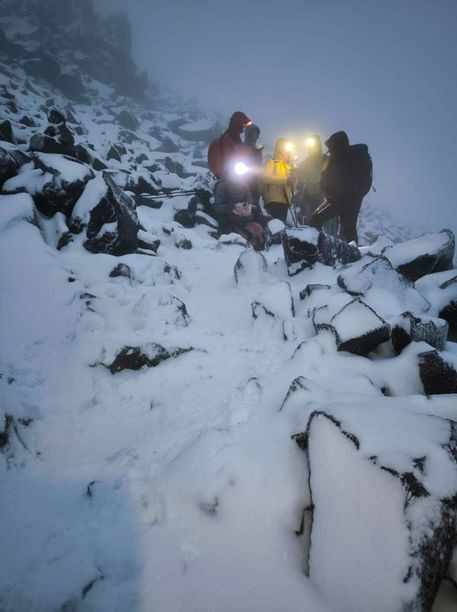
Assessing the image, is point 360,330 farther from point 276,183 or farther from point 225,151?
point 225,151

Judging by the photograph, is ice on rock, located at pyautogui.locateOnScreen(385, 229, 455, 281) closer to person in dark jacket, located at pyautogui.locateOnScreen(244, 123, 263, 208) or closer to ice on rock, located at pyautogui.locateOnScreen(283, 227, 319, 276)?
ice on rock, located at pyautogui.locateOnScreen(283, 227, 319, 276)

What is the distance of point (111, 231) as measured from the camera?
4.89 metres

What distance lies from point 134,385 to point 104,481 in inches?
36.9

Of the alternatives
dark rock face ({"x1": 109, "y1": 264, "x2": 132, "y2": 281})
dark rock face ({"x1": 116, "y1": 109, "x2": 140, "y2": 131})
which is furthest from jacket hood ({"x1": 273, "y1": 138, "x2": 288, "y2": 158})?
dark rock face ({"x1": 116, "y1": 109, "x2": 140, "y2": 131})

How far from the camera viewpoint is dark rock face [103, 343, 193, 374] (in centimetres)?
285

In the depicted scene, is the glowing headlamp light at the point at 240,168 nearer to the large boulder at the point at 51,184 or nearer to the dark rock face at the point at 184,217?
the dark rock face at the point at 184,217

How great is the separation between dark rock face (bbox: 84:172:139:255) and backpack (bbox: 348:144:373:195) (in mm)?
5411

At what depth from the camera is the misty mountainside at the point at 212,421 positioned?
135cm

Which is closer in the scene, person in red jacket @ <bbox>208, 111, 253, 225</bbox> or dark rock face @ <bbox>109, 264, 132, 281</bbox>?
dark rock face @ <bbox>109, 264, 132, 281</bbox>

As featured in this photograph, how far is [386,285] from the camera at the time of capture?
3828 millimetres

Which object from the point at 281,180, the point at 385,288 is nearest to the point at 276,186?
the point at 281,180

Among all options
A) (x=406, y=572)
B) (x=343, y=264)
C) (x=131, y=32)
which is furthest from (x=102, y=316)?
(x=131, y=32)

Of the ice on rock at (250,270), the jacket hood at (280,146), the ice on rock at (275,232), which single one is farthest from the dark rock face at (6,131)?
the jacket hood at (280,146)

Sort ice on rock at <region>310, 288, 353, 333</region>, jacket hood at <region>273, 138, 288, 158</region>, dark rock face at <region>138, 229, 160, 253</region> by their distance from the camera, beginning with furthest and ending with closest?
jacket hood at <region>273, 138, 288, 158</region>, dark rock face at <region>138, 229, 160, 253</region>, ice on rock at <region>310, 288, 353, 333</region>
